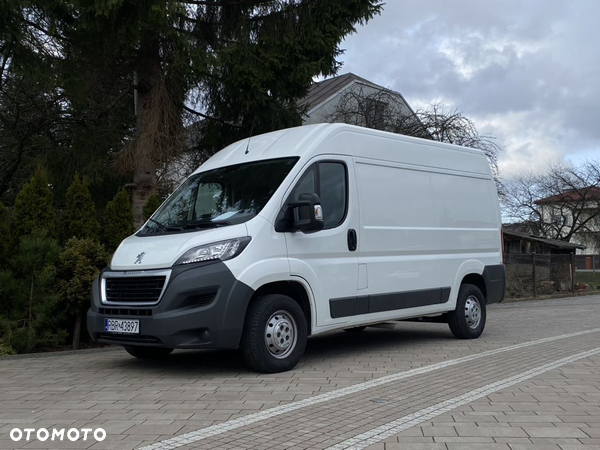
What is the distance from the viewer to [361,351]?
8.92 meters

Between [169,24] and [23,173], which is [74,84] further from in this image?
[23,173]

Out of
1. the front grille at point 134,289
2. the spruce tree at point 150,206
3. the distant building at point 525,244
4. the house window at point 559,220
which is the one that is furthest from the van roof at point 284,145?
the house window at point 559,220

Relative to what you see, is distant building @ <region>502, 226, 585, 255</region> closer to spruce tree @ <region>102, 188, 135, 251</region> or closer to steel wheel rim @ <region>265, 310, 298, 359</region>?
spruce tree @ <region>102, 188, 135, 251</region>

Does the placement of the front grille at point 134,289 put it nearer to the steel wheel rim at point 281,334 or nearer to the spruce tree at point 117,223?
the steel wheel rim at point 281,334

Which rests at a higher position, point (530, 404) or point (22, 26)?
point (22, 26)

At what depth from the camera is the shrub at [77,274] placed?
9.37 m

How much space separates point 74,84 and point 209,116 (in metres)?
2.84

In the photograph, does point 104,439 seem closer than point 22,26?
Yes

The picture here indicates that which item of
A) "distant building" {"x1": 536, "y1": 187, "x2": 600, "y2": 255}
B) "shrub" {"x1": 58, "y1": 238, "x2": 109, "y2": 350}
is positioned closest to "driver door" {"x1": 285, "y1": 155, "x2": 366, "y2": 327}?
"shrub" {"x1": 58, "y1": 238, "x2": 109, "y2": 350}

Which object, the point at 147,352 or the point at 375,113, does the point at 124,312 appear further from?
the point at 375,113

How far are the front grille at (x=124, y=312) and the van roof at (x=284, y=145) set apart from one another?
7.58ft

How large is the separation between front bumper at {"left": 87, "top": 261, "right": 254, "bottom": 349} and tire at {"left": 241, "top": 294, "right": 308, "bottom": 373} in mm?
180

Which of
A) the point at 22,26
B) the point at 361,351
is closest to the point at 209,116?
the point at 22,26

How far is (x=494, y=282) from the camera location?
10555 mm
